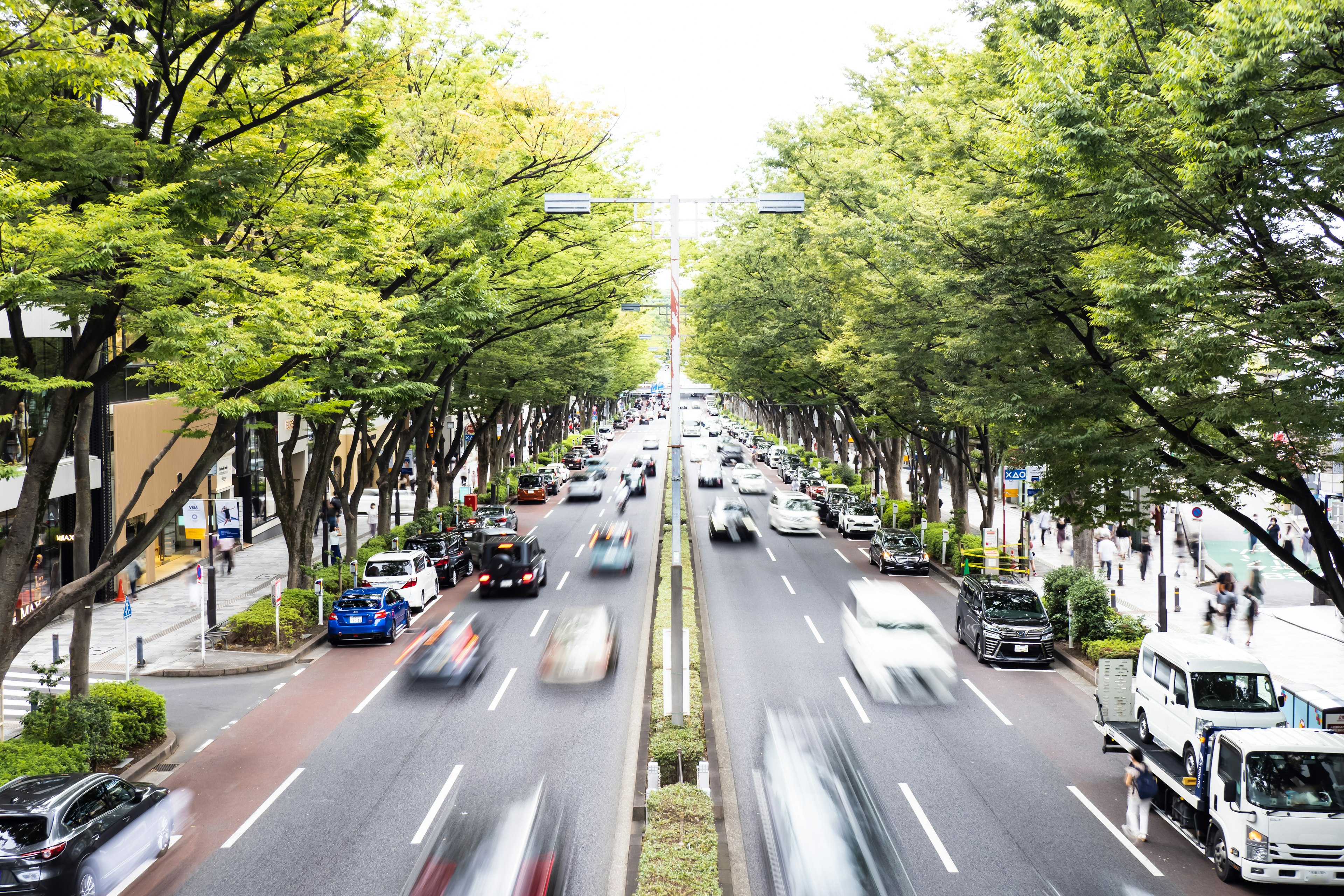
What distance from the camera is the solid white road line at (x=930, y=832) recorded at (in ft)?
37.3

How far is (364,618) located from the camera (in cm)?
2248

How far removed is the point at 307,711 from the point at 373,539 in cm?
1393

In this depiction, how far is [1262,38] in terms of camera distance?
946 centimetres

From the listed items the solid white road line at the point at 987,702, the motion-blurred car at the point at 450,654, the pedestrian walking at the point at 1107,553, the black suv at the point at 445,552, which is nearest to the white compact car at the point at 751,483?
the pedestrian walking at the point at 1107,553

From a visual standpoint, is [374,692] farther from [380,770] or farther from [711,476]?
[711,476]

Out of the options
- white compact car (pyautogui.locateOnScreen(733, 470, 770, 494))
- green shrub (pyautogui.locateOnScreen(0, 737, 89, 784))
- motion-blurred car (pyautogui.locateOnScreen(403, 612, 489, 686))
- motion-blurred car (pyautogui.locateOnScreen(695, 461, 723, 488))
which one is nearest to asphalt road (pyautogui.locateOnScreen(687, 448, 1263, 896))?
motion-blurred car (pyautogui.locateOnScreen(403, 612, 489, 686))

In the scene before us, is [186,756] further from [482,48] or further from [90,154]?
[482,48]

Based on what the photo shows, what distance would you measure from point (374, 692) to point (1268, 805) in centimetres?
1543

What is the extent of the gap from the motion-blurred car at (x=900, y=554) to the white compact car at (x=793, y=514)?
7512mm

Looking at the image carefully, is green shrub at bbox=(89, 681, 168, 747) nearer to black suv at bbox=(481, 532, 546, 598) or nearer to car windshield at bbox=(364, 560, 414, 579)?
car windshield at bbox=(364, 560, 414, 579)

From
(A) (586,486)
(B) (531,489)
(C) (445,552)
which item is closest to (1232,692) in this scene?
(C) (445,552)

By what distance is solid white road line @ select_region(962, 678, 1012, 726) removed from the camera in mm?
17078

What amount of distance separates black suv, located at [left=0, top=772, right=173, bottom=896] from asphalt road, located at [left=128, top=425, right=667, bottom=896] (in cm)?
51

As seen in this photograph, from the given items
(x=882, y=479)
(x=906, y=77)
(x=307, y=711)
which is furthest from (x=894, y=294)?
(x=882, y=479)
